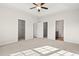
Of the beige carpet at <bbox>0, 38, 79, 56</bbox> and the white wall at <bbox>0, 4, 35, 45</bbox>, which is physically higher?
the white wall at <bbox>0, 4, 35, 45</bbox>

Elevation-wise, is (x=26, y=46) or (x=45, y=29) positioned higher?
(x=45, y=29)

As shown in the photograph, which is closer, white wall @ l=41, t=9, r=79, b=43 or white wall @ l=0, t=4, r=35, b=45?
white wall @ l=0, t=4, r=35, b=45

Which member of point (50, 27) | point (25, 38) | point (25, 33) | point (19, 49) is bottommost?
point (19, 49)

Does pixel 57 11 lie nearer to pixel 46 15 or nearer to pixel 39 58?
pixel 46 15

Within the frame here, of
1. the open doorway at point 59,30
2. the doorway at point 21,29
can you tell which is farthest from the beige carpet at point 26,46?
the open doorway at point 59,30

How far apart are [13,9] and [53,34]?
4.12ft

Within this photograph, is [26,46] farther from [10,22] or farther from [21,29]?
[10,22]

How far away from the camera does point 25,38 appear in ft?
6.06

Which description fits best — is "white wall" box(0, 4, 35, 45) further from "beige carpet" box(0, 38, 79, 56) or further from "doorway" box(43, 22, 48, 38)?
"doorway" box(43, 22, 48, 38)

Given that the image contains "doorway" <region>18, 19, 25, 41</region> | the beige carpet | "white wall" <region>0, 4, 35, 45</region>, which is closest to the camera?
"white wall" <region>0, 4, 35, 45</region>

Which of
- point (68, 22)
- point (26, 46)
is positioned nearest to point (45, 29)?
point (68, 22)

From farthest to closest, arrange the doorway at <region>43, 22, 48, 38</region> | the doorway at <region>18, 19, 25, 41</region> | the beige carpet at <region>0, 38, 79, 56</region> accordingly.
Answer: the doorway at <region>43, 22, 48, 38</region> → the beige carpet at <region>0, 38, 79, 56</region> → the doorway at <region>18, 19, 25, 41</region>

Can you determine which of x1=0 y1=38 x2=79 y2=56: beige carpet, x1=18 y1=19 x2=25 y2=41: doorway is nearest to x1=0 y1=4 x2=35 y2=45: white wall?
x1=18 y1=19 x2=25 y2=41: doorway

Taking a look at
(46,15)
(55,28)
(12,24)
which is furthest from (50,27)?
(12,24)
